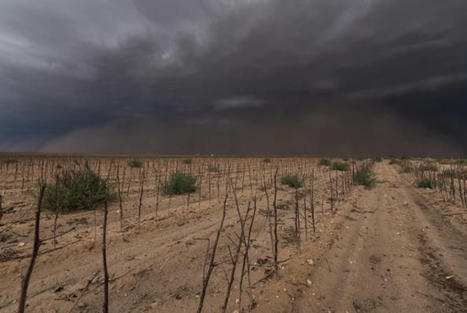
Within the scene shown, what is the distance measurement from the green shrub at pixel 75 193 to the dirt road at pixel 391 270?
519cm

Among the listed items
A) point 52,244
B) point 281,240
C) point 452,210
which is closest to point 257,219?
point 281,240

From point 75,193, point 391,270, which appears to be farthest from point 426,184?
point 75,193

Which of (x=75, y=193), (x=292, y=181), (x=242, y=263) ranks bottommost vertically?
(x=242, y=263)

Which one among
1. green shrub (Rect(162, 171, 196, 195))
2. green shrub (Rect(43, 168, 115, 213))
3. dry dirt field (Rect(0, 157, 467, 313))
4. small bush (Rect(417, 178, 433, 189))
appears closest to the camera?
dry dirt field (Rect(0, 157, 467, 313))

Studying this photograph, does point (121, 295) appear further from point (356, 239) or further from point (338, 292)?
point (356, 239)

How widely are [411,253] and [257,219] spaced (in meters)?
2.97

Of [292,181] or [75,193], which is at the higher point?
[292,181]

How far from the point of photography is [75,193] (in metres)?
6.55

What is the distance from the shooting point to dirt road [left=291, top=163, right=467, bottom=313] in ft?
9.14

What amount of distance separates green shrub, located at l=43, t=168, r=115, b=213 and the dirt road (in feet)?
17.0

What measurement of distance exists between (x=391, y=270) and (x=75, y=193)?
716cm

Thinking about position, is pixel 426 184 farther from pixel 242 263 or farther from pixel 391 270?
pixel 242 263

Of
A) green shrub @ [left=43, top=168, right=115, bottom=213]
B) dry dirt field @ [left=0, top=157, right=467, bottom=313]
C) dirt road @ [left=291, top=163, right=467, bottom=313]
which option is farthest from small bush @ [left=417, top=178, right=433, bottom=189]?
green shrub @ [left=43, top=168, right=115, bottom=213]

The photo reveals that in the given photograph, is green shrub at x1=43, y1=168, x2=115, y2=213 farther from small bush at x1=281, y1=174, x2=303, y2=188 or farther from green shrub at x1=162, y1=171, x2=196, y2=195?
small bush at x1=281, y1=174, x2=303, y2=188
